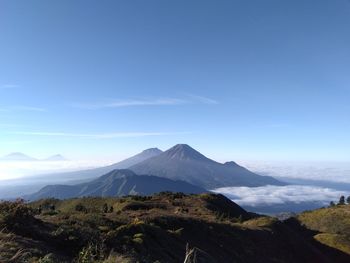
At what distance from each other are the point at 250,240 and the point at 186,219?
842 cm

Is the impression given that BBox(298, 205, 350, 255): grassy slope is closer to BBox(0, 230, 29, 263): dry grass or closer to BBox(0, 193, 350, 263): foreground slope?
BBox(0, 193, 350, 263): foreground slope

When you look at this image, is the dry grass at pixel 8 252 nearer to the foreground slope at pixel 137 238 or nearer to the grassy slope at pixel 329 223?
the foreground slope at pixel 137 238

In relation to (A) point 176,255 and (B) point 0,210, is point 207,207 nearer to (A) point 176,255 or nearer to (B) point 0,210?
(A) point 176,255

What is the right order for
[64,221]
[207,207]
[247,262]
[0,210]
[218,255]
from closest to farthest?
[0,210] < [64,221] < [218,255] < [247,262] < [207,207]

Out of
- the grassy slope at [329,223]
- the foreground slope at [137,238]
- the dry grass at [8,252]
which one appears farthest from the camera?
the grassy slope at [329,223]

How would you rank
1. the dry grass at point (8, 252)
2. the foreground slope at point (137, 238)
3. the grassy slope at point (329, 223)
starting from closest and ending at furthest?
the dry grass at point (8, 252), the foreground slope at point (137, 238), the grassy slope at point (329, 223)

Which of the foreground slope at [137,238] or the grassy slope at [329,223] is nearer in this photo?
the foreground slope at [137,238]

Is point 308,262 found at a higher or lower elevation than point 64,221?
lower

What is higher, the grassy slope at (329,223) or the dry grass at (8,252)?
the dry grass at (8,252)

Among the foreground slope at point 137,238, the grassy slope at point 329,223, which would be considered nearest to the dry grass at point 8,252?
the foreground slope at point 137,238

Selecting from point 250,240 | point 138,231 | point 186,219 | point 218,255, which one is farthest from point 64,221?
point 250,240

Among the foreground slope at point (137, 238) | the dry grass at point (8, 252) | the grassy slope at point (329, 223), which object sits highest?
the dry grass at point (8, 252)

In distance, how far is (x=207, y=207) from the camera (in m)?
73.6

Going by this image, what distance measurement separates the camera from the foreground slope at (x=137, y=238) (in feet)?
57.5
